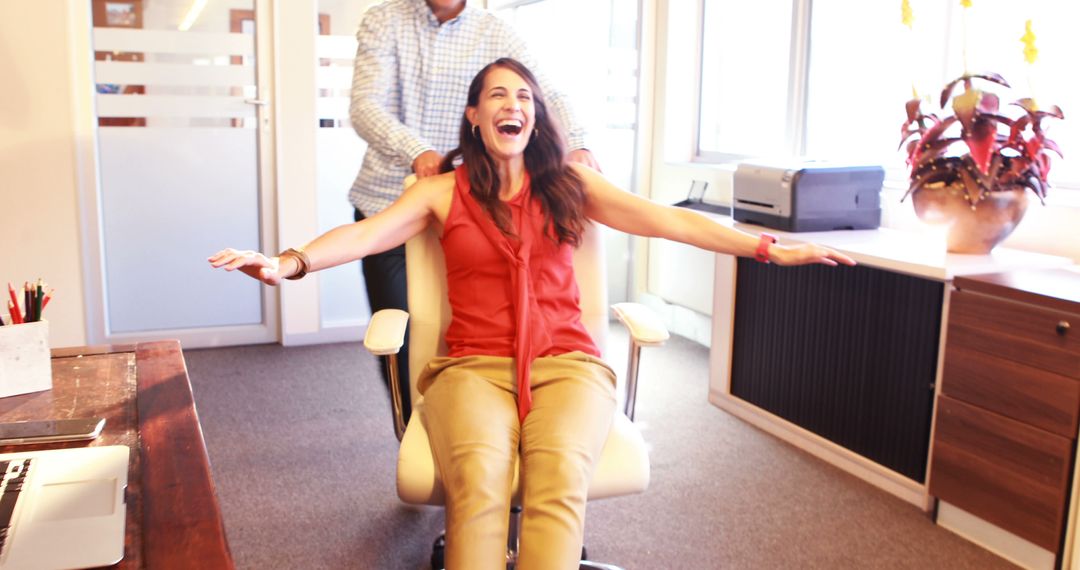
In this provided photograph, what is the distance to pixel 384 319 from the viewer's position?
2.05 meters

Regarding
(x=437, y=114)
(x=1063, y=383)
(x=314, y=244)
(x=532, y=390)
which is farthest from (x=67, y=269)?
(x=1063, y=383)

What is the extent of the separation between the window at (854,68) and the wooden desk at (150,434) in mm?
2376

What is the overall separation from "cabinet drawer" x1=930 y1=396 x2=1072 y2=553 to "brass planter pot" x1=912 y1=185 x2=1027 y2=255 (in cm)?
50

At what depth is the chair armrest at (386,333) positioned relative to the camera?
194 cm

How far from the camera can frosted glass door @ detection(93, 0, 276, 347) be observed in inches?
166

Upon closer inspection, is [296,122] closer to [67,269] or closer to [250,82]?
[250,82]

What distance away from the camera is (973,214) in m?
2.74

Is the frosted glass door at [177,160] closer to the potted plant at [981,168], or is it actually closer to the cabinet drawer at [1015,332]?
the potted plant at [981,168]

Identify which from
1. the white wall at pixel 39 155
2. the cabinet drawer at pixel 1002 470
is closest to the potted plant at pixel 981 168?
the cabinet drawer at pixel 1002 470

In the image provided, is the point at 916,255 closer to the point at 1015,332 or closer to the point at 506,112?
the point at 1015,332

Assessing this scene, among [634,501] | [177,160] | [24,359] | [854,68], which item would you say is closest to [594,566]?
[634,501]

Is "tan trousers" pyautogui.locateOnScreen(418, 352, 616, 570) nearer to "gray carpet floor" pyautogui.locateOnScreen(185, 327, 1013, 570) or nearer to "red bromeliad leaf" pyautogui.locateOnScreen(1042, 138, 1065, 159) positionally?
"gray carpet floor" pyautogui.locateOnScreen(185, 327, 1013, 570)

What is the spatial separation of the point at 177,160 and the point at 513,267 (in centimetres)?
283

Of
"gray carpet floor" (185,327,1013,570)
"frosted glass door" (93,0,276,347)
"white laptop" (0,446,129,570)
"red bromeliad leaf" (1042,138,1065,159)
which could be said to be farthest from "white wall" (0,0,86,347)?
"red bromeliad leaf" (1042,138,1065,159)
